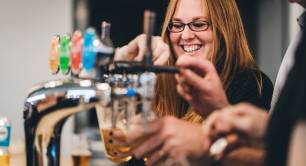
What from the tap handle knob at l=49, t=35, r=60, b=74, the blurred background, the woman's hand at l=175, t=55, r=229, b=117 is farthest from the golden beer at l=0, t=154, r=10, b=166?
the blurred background

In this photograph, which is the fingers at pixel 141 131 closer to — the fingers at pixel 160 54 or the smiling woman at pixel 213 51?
the fingers at pixel 160 54

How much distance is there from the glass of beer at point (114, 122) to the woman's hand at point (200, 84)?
0.13m

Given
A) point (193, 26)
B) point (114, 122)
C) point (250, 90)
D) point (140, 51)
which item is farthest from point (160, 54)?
point (193, 26)

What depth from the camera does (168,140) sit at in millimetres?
760

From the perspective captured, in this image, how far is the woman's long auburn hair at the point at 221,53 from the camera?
5.07 ft

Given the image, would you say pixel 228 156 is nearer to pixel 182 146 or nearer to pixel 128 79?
pixel 182 146

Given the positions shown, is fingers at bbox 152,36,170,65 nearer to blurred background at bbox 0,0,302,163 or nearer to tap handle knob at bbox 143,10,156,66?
tap handle knob at bbox 143,10,156,66

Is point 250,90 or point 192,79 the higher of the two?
point 192,79

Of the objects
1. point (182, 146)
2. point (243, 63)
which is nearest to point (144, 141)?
point (182, 146)

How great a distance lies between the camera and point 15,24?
358cm

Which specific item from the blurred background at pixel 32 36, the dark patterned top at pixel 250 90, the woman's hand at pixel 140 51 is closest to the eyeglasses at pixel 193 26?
the dark patterned top at pixel 250 90

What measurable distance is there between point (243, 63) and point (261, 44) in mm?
2655

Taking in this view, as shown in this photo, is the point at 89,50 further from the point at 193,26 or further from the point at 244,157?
the point at 193,26

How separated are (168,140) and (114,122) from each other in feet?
0.48
